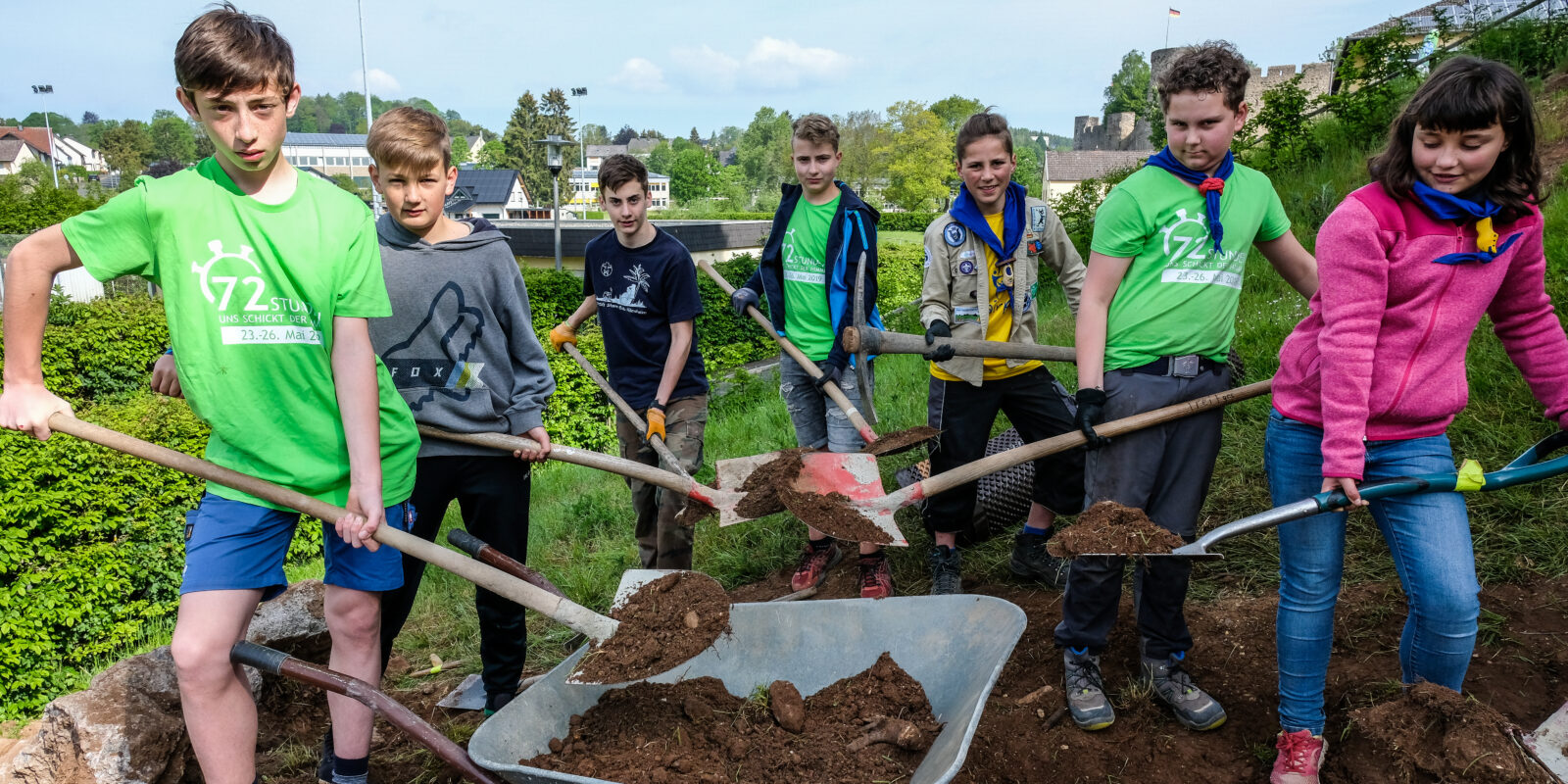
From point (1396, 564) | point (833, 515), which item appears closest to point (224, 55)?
point (833, 515)

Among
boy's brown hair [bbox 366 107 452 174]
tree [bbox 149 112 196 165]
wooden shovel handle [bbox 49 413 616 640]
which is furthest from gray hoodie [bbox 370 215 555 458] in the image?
tree [bbox 149 112 196 165]

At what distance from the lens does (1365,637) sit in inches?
126

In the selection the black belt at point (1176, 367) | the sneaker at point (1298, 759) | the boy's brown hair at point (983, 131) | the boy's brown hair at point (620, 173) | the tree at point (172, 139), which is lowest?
the sneaker at point (1298, 759)

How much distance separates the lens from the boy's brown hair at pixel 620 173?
13.3 ft

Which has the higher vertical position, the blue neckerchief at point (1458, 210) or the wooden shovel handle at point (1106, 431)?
the blue neckerchief at point (1458, 210)

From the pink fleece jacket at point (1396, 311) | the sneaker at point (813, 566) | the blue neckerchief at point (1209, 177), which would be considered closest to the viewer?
the pink fleece jacket at point (1396, 311)

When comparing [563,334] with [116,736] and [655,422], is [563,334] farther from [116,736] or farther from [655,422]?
[116,736]

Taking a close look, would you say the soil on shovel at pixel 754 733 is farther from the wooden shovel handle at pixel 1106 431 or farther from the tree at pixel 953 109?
the tree at pixel 953 109

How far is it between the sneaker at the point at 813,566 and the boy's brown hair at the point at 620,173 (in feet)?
5.89

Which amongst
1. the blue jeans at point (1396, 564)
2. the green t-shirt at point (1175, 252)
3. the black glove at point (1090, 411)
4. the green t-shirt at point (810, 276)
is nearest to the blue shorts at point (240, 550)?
the black glove at point (1090, 411)

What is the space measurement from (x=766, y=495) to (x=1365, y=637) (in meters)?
2.05

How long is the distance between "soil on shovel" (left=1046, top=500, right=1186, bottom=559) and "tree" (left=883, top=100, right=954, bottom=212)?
156 ft

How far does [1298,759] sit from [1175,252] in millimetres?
1387

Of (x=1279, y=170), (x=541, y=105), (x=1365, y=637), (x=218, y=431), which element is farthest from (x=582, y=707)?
(x=541, y=105)
